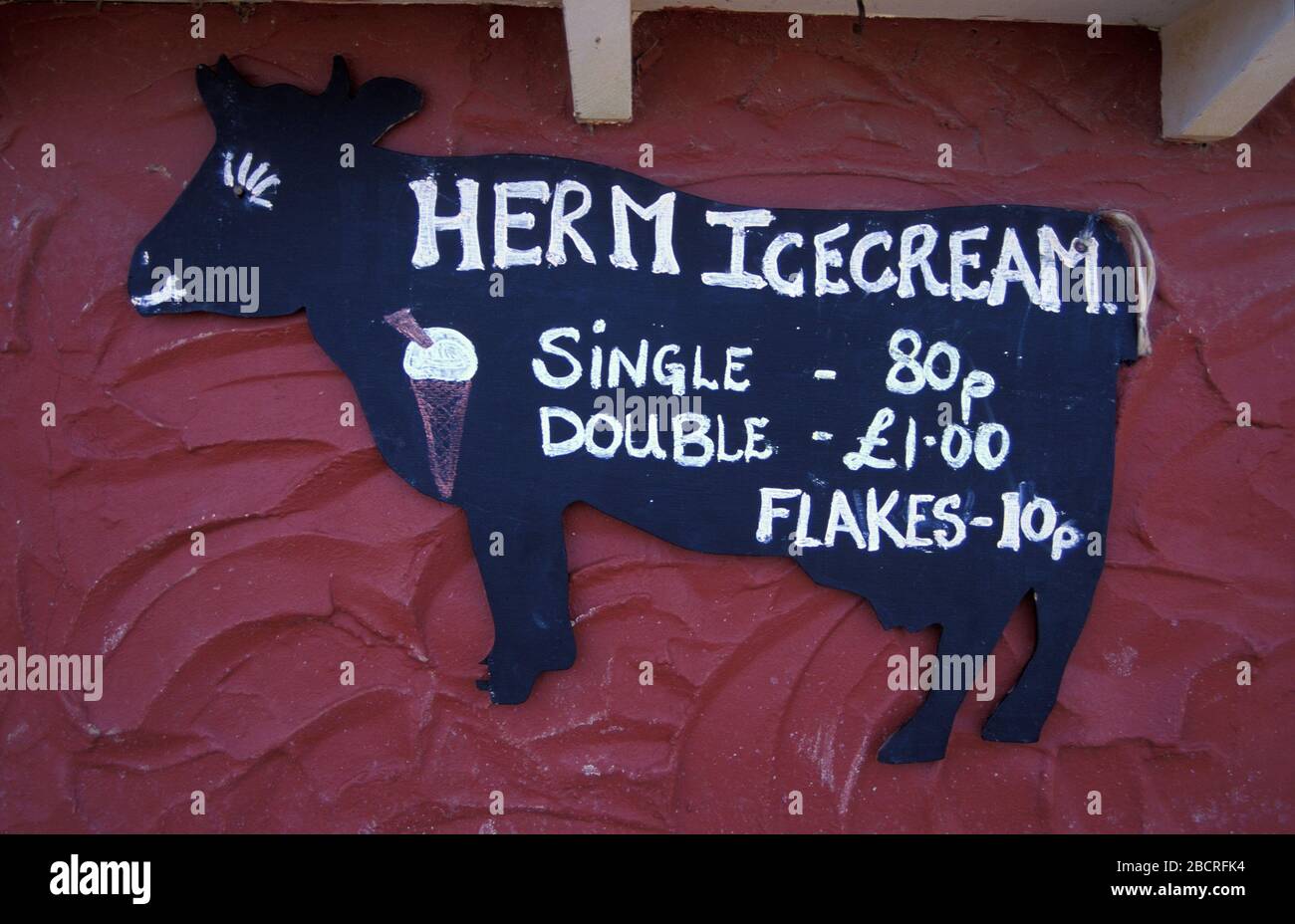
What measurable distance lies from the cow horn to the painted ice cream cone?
1.97 ft

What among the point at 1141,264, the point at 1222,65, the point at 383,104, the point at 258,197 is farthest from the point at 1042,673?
the point at 258,197

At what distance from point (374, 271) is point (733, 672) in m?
1.39

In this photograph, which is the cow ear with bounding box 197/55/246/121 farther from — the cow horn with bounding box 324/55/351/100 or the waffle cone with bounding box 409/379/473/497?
the waffle cone with bounding box 409/379/473/497

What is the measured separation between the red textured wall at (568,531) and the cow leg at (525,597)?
0.06 meters

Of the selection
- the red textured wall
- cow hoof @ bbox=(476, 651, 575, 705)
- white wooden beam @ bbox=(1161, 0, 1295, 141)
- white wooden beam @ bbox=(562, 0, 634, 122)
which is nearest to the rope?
the red textured wall

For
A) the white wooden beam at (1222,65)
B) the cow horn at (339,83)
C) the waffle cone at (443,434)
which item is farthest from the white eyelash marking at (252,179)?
the white wooden beam at (1222,65)

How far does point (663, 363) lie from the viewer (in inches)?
98.7

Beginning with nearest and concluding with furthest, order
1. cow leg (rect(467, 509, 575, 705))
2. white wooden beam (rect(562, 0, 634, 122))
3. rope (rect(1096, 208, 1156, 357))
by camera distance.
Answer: white wooden beam (rect(562, 0, 634, 122)) → cow leg (rect(467, 509, 575, 705)) → rope (rect(1096, 208, 1156, 357))

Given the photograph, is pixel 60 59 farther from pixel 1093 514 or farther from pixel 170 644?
pixel 1093 514

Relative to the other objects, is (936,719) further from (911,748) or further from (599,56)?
(599,56)

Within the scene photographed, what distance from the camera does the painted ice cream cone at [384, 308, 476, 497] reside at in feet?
8.07

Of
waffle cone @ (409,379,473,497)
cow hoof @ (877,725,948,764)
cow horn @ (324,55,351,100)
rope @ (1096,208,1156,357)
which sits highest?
cow horn @ (324,55,351,100)

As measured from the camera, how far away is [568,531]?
98.8 inches

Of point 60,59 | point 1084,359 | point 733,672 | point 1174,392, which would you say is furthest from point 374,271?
point 1174,392
